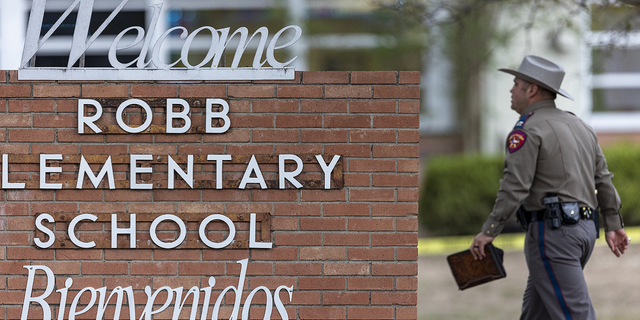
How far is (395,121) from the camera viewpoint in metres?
3.18

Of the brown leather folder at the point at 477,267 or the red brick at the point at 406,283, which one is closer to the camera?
the red brick at the point at 406,283

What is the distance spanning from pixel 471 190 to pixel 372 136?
18.6 feet

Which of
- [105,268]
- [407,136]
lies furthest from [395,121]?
[105,268]

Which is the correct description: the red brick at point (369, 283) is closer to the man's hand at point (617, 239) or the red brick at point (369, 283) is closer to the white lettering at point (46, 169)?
the man's hand at point (617, 239)

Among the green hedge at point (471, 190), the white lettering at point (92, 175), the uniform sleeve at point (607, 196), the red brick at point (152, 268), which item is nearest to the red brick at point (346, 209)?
the red brick at point (152, 268)

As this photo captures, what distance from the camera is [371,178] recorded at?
3.18 meters

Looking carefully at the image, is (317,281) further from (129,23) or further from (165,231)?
(129,23)

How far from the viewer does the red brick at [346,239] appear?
3.20 meters

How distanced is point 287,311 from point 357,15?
334 inches

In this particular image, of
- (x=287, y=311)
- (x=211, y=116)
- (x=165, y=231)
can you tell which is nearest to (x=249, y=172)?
(x=211, y=116)

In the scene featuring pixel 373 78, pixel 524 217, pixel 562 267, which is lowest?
pixel 562 267

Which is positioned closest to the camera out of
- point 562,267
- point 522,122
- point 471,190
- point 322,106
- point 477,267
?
point 562,267

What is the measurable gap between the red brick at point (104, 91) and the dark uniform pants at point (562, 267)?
227cm

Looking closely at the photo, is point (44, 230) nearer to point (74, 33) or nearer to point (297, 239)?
point (74, 33)
